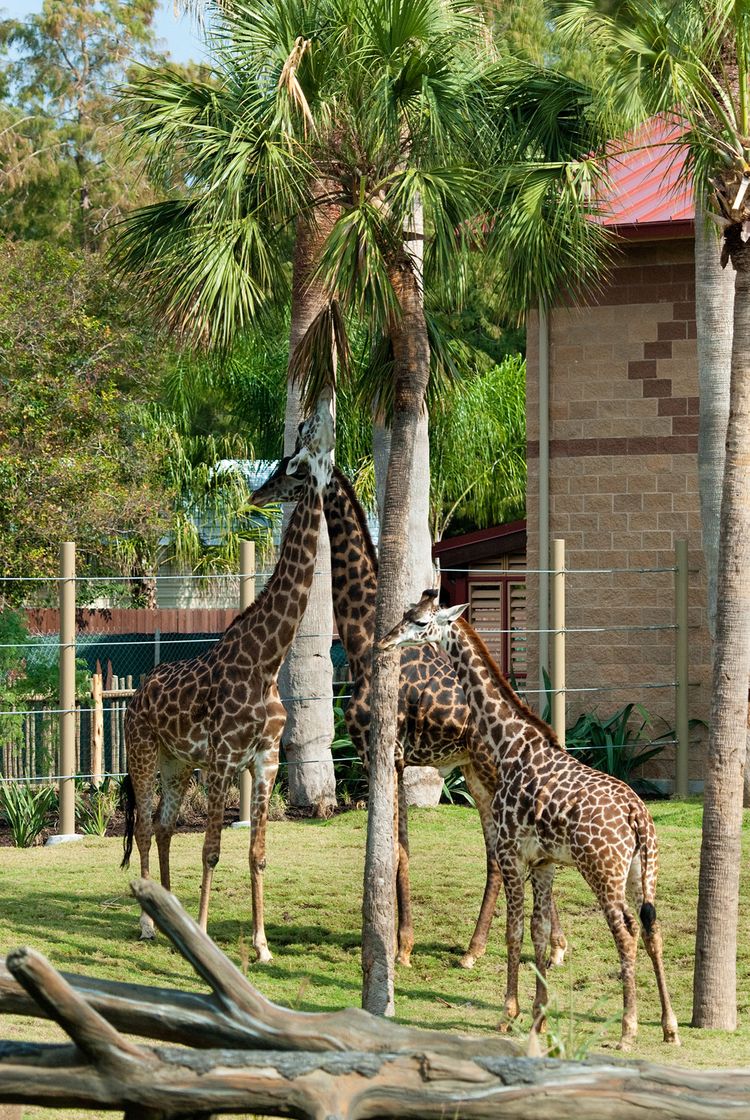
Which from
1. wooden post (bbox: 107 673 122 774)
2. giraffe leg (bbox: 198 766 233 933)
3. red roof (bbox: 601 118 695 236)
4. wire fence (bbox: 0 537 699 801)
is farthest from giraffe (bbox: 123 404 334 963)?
red roof (bbox: 601 118 695 236)

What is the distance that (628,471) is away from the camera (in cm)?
1616

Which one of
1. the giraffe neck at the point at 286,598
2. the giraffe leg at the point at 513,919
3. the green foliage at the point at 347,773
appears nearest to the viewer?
the giraffe leg at the point at 513,919

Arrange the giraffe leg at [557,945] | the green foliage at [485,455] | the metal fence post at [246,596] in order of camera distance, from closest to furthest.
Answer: the giraffe leg at [557,945]
the metal fence post at [246,596]
the green foliage at [485,455]

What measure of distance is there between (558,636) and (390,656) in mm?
6400

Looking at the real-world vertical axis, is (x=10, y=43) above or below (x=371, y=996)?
above

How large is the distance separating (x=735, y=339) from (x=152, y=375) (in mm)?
17741

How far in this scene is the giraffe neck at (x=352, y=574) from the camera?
33.0 feet

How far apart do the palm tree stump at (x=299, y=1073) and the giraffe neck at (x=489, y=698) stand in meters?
4.60

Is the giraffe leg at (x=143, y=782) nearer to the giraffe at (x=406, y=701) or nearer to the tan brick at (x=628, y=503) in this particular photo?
the giraffe at (x=406, y=701)

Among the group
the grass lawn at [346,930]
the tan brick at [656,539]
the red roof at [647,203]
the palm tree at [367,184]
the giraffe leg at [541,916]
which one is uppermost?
the red roof at [647,203]

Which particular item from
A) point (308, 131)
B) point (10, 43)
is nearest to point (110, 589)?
point (308, 131)

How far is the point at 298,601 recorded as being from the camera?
32.2ft

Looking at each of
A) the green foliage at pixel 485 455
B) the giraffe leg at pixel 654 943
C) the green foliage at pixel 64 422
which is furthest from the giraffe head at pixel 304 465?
the green foliage at pixel 485 455

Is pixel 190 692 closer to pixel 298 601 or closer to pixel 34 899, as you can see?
pixel 298 601
